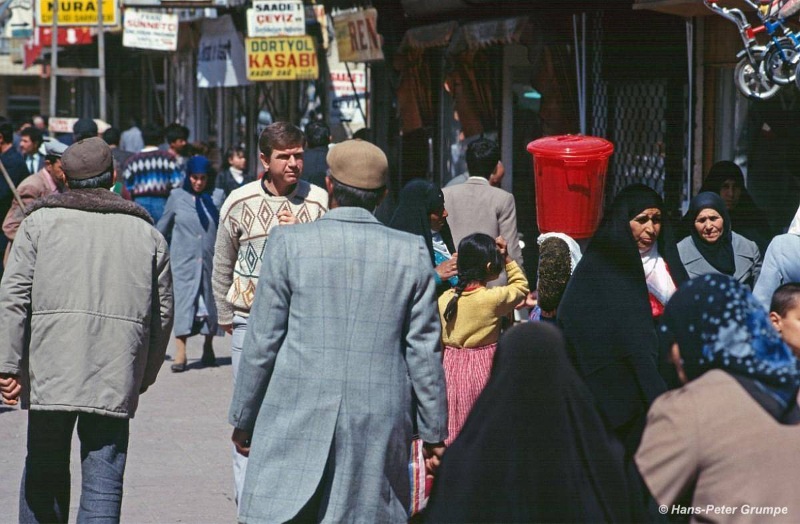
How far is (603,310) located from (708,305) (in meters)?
2.26

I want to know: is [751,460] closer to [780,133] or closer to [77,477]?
[77,477]

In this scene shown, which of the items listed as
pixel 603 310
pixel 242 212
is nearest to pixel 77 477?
pixel 242 212

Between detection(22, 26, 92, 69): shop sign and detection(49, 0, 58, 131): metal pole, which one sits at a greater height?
detection(22, 26, 92, 69): shop sign

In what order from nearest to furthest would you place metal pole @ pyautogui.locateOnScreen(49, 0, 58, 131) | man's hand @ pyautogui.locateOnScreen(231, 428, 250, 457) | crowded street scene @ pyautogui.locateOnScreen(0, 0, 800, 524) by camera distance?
crowded street scene @ pyautogui.locateOnScreen(0, 0, 800, 524)
man's hand @ pyautogui.locateOnScreen(231, 428, 250, 457)
metal pole @ pyautogui.locateOnScreen(49, 0, 58, 131)

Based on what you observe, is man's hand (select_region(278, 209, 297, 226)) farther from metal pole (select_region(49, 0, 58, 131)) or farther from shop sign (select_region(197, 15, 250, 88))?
shop sign (select_region(197, 15, 250, 88))

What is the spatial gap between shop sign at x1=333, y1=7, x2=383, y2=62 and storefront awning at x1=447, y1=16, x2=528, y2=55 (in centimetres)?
268

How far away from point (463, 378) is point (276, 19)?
10512 mm

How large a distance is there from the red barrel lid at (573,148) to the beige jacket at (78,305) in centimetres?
327

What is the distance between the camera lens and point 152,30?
68.1 feet

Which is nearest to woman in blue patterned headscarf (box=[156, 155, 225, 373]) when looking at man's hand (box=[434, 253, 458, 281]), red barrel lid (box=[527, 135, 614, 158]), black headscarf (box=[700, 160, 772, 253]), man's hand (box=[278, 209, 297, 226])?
red barrel lid (box=[527, 135, 614, 158])

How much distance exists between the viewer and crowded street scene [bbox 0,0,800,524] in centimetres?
317

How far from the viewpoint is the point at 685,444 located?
2801 mm

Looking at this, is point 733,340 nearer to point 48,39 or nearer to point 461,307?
point 461,307

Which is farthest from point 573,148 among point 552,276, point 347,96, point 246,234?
point 347,96
